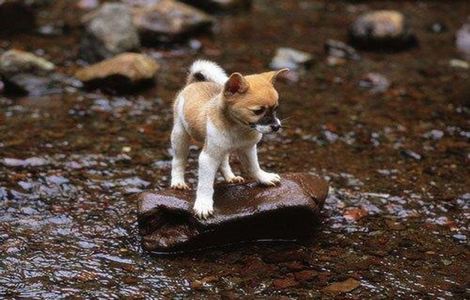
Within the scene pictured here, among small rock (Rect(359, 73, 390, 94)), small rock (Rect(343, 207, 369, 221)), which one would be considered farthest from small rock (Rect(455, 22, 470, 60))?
small rock (Rect(343, 207, 369, 221))

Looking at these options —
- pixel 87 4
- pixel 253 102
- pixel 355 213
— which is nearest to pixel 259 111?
pixel 253 102

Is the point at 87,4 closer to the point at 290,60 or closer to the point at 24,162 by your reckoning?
the point at 290,60

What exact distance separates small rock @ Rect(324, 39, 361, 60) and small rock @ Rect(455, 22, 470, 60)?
204 cm

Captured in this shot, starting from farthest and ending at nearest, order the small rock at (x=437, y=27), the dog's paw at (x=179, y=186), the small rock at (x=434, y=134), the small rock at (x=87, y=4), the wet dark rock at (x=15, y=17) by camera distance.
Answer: the small rock at (x=87, y=4) < the small rock at (x=437, y=27) < the wet dark rock at (x=15, y=17) < the small rock at (x=434, y=134) < the dog's paw at (x=179, y=186)

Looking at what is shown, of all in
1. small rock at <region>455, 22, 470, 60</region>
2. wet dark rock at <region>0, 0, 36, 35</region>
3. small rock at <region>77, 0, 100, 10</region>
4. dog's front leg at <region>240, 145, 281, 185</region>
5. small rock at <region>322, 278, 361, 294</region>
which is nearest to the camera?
small rock at <region>322, 278, 361, 294</region>

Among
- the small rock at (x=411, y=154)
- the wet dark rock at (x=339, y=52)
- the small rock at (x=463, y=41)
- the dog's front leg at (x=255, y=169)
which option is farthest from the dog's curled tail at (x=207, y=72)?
the small rock at (x=463, y=41)

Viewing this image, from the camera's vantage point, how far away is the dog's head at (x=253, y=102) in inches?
209

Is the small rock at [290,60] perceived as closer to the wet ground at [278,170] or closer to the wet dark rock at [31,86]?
the wet ground at [278,170]

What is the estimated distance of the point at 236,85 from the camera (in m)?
5.34

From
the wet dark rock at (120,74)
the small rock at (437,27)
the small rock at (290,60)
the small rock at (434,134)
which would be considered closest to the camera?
the small rock at (434,134)

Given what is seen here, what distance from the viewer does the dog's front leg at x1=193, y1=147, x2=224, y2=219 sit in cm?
573

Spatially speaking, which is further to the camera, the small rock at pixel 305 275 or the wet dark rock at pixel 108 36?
the wet dark rock at pixel 108 36

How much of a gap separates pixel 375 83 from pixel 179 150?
537 centimetres

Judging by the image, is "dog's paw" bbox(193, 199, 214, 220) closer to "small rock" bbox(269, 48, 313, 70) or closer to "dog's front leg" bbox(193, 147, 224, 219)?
"dog's front leg" bbox(193, 147, 224, 219)
